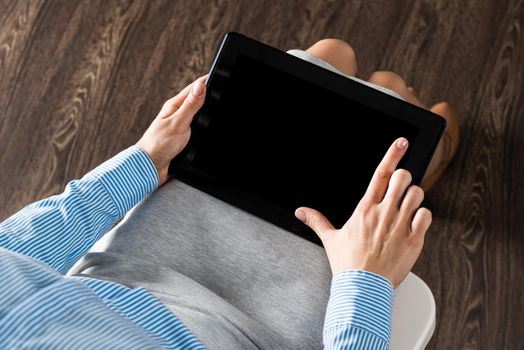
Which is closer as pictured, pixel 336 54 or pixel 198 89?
pixel 198 89

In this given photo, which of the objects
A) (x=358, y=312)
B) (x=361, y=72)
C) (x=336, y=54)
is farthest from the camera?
(x=361, y=72)

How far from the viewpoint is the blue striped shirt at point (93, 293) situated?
0.53 meters

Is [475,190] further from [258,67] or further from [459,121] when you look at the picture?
[258,67]

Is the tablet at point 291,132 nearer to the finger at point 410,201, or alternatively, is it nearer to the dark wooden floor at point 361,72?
the finger at point 410,201

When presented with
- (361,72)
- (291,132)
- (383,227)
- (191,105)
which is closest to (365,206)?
(383,227)

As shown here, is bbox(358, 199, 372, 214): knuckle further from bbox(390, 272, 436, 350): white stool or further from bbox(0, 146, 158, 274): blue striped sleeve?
bbox(0, 146, 158, 274): blue striped sleeve

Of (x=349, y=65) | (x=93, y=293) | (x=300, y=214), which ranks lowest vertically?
(x=93, y=293)

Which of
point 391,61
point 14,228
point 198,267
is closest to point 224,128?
point 198,267

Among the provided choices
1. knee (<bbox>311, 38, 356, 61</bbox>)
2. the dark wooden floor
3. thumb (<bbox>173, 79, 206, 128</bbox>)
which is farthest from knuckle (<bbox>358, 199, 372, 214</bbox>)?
the dark wooden floor

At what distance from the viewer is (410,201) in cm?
76

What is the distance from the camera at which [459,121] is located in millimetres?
1329

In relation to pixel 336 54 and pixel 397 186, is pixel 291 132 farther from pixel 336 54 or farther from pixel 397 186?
pixel 336 54

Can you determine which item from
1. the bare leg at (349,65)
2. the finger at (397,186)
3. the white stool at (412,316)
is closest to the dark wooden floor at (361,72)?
the bare leg at (349,65)

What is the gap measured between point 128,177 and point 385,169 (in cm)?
36
